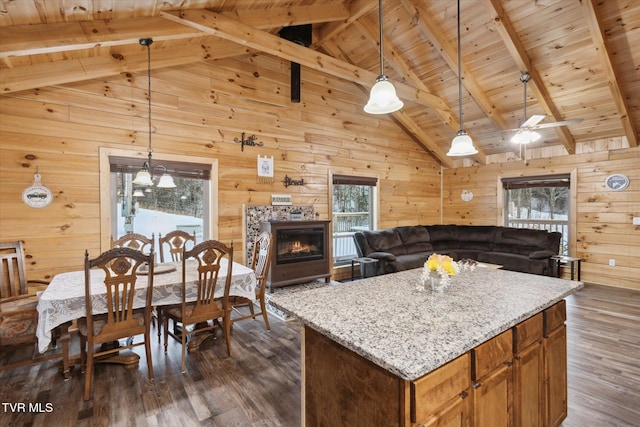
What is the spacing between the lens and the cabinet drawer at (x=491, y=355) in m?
1.38

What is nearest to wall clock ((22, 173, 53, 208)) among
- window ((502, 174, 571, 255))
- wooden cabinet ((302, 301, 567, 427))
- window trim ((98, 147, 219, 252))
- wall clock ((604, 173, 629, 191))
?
window trim ((98, 147, 219, 252))

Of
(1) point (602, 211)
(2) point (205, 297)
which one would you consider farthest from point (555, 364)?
(1) point (602, 211)

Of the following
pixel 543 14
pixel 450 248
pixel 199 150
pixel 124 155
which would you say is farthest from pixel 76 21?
pixel 450 248

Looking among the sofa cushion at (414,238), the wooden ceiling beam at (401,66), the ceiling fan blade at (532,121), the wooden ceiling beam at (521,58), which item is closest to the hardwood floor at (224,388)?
the ceiling fan blade at (532,121)

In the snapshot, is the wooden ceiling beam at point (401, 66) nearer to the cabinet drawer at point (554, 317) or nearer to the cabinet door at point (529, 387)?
the cabinet drawer at point (554, 317)

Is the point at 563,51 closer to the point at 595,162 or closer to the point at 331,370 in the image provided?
the point at 595,162

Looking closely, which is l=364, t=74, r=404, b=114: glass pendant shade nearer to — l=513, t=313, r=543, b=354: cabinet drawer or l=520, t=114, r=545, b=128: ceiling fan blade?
l=513, t=313, r=543, b=354: cabinet drawer

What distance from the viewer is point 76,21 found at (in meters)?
2.79

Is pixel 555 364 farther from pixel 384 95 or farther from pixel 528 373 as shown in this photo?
pixel 384 95

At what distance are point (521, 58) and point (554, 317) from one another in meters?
4.01

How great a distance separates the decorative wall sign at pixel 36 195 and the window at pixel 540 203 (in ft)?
25.7

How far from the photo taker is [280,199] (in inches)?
208

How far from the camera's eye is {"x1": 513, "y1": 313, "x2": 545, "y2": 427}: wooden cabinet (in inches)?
64.1

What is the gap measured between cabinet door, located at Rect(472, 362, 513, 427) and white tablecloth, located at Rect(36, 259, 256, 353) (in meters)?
2.36
